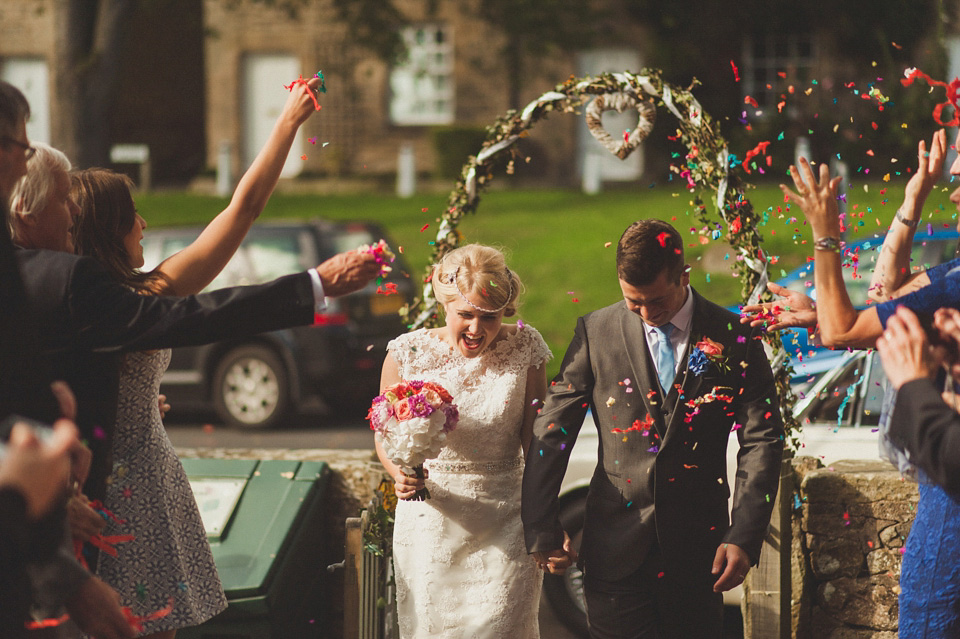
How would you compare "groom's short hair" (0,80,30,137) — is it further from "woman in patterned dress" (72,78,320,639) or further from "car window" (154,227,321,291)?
"car window" (154,227,321,291)

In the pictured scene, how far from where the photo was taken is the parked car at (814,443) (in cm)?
511

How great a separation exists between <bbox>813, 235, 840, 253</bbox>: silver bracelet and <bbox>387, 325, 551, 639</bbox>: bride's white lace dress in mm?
1397

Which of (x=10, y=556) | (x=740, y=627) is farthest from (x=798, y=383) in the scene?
(x=10, y=556)

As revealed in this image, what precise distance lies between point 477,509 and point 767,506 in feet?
3.46

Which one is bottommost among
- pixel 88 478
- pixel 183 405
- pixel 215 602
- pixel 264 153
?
pixel 183 405

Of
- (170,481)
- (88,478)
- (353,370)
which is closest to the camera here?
(88,478)

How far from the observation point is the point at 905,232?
355cm

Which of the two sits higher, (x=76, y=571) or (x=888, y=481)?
(x=76, y=571)

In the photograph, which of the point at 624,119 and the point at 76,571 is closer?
the point at 76,571

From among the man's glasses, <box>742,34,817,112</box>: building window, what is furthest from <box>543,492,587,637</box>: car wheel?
<box>742,34,817,112</box>: building window

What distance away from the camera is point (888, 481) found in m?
→ 4.19

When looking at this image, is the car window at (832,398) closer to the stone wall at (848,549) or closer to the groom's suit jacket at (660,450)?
the stone wall at (848,549)

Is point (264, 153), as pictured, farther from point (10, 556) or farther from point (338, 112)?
point (338, 112)

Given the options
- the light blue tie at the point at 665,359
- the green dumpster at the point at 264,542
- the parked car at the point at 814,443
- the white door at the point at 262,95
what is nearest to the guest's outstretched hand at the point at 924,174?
the light blue tie at the point at 665,359
